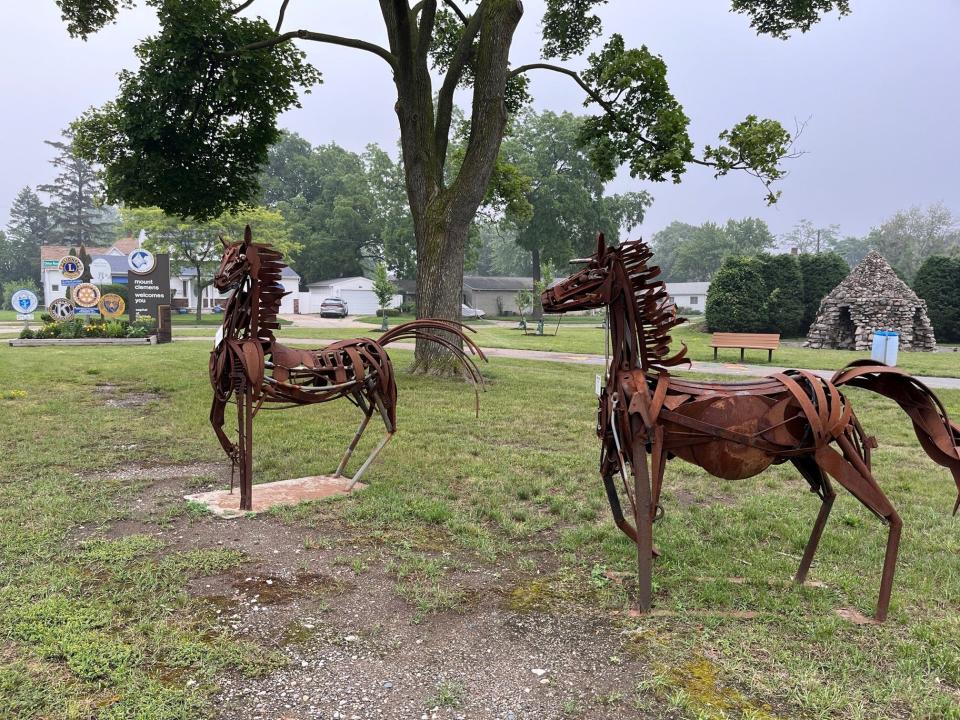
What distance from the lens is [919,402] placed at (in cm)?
346

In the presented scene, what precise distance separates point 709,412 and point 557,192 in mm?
44957

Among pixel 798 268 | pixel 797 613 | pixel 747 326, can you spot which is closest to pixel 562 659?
pixel 797 613

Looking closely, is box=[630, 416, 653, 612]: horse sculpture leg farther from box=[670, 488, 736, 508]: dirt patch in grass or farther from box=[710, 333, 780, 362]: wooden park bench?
box=[710, 333, 780, 362]: wooden park bench

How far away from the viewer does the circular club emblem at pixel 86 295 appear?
22.1 metres

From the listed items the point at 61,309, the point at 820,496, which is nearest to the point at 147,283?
the point at 61,309

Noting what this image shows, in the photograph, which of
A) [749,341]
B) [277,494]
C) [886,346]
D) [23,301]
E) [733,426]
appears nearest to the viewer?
[733,426]

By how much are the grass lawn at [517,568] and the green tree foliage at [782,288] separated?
71.6 ft

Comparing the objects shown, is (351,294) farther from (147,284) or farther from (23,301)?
(23,301)

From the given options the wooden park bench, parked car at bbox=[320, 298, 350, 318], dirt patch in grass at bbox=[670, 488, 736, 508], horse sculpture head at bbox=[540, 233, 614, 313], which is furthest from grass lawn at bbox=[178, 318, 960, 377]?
parked car at bbox=[320, 298, 350, 318]

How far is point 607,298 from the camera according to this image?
3.59 metres

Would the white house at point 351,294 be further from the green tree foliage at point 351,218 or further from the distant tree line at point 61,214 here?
the distant tree line at point 61,214

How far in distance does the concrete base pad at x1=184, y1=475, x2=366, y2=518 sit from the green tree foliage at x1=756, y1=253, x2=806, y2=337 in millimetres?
27053

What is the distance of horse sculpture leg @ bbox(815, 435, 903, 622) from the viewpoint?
328 centimetres

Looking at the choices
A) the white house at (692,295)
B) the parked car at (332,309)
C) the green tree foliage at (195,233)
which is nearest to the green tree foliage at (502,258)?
the white house at (692,295)
